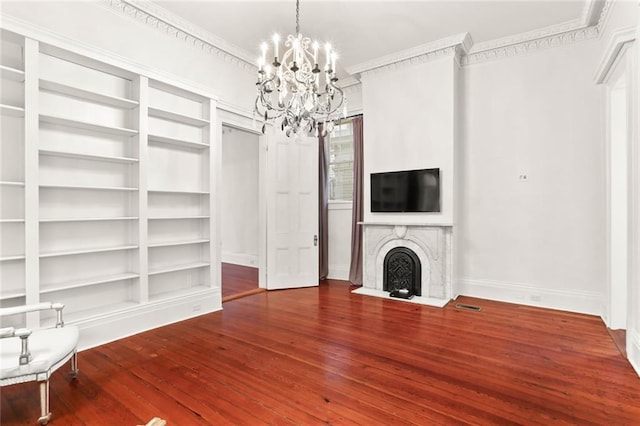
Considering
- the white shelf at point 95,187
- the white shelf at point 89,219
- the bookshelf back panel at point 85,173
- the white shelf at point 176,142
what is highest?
the white shelf at point 176,142

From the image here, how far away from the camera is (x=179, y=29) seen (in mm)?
4098

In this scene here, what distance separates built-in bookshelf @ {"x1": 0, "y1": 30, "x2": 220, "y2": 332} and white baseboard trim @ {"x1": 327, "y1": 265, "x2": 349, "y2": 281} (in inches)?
104

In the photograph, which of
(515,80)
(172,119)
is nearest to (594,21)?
(515,80)

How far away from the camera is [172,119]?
4.10 meters

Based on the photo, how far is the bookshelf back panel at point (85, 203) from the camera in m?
3.08

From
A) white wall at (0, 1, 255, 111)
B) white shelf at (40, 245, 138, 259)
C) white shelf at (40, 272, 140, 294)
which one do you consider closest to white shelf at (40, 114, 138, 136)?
white wall at (0, 1, 255, 111)

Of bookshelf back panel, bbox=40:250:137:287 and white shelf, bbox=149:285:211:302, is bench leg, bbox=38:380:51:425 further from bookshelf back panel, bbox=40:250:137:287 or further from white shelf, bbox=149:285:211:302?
white shelf, bbox=149:285:211:302

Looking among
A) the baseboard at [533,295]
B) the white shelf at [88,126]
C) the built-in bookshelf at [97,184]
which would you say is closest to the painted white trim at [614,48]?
the baseboard at [533,295]

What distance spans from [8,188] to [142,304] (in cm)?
161

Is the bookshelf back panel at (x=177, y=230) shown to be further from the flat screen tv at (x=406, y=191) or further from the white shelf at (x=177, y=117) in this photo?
the flat screen tv at (x=406, y=191)

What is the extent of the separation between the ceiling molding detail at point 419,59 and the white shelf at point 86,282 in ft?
14.8

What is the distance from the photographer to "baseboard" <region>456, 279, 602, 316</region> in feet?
13.5

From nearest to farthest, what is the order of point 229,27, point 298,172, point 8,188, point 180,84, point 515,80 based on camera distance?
point 8,188
point 180,84
point 229,27
point 515,80
point 298,172

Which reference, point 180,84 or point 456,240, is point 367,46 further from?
point 456,240
